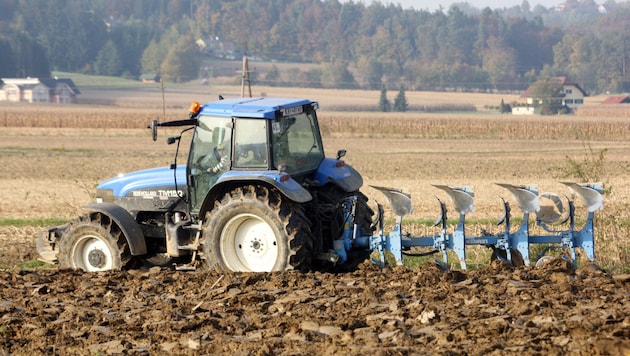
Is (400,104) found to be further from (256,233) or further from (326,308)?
(326,308)

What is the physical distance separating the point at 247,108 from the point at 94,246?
2.66 metres

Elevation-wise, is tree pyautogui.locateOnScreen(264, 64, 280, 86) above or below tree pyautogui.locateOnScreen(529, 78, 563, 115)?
above

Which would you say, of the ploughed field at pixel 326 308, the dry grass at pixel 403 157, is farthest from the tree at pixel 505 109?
the ploughed field at pixel 326 308

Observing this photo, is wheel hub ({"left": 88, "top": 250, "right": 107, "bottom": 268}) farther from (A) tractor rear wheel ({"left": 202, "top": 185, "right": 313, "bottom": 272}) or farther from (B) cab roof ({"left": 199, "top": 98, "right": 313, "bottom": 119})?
(B) cab roof ({"left": 199, "top": 98, "right": 313, "bottom": 119})

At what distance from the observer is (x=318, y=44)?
15675 centimetres

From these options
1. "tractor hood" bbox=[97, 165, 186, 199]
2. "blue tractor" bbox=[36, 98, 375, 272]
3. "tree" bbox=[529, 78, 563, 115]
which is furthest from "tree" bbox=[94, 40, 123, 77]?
"blue tractor" bbox=[36, 98, 375, 272]

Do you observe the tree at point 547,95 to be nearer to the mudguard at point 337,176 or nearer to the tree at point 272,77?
the tree at point 272,77

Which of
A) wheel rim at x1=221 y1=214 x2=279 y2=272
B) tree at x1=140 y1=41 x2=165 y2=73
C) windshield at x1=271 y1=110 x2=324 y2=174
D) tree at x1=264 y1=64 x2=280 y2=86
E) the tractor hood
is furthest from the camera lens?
tree at x1=140 y1=41 x2=165 y2=73

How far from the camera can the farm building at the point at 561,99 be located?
8538cm

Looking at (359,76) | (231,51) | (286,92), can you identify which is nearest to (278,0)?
(231,51)

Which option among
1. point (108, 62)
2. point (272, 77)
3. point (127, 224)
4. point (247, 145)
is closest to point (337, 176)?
point (247, 145)

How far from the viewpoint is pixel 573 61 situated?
139m

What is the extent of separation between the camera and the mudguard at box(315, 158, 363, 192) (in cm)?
1166

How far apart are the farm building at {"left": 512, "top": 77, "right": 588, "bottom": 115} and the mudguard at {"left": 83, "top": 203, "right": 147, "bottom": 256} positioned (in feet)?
247
